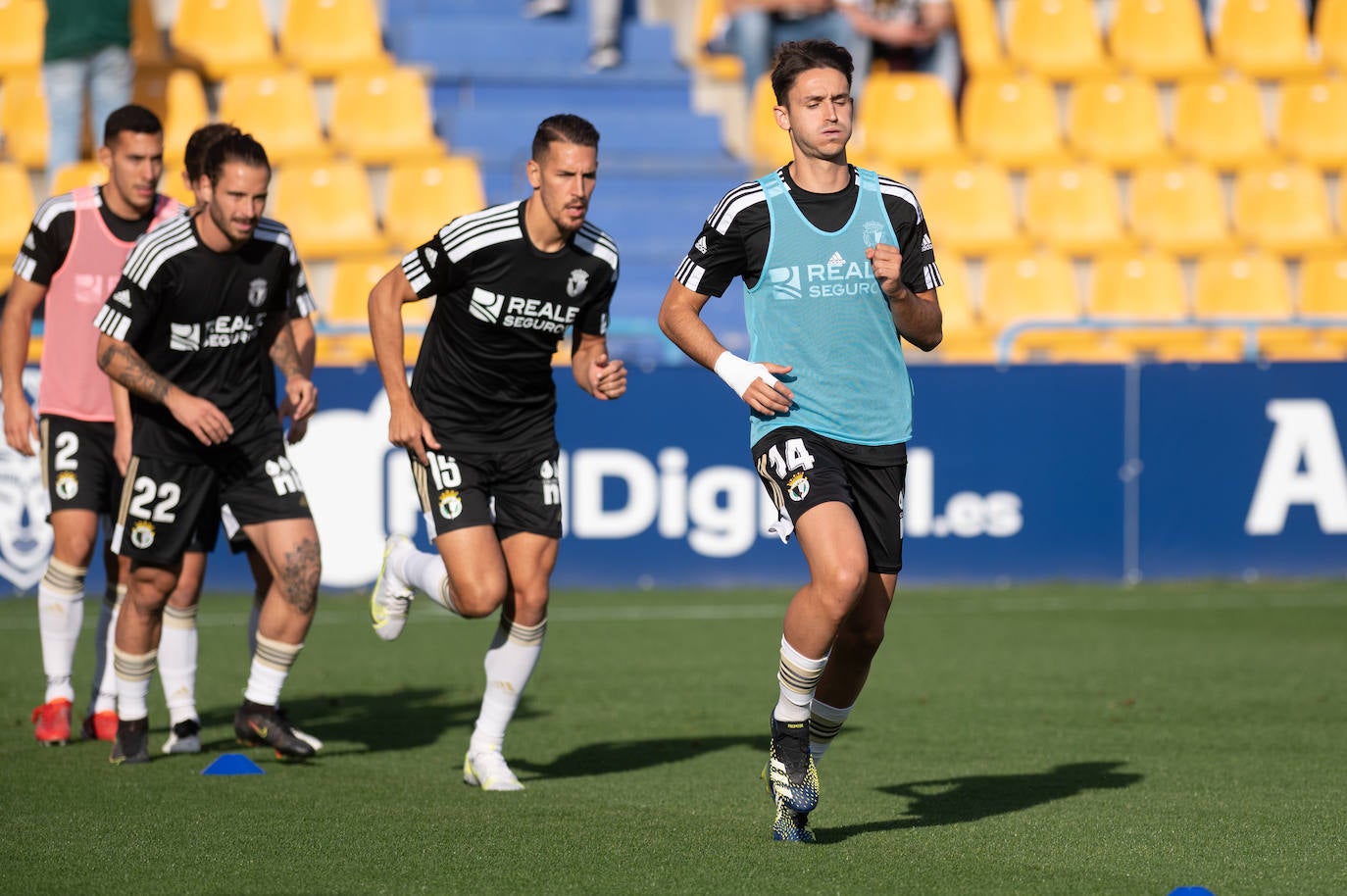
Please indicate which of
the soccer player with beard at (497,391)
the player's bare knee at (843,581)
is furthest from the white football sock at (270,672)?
the player's bare knee at (843,581)

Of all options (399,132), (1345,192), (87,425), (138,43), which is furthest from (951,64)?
(87,425)

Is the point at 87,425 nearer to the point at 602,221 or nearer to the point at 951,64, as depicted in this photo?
the point at 602,221

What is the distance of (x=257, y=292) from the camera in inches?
271

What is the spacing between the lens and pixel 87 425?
24.4 feet

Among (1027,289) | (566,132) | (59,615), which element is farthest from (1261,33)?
(59,615)

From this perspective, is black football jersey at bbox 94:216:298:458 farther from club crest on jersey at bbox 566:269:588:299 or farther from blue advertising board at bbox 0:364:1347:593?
blue advertising board at bbox 0:364:1347:593

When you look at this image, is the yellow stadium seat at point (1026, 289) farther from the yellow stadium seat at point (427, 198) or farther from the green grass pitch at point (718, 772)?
the yellow stadium seat at point (427, 198)

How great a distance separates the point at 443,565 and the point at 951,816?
203cm

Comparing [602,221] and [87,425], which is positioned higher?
[602,221]

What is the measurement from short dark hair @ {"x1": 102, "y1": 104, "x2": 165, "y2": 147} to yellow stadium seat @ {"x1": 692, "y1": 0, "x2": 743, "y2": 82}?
10128mm

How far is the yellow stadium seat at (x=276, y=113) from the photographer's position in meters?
15.2

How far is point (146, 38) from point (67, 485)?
9.33 m

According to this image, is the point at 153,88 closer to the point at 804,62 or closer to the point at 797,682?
the point at 804,62

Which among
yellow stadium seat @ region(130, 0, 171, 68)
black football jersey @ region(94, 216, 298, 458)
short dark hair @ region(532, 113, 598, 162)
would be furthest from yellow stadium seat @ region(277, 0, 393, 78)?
short dark hair @ region(532, 113, 598, 162)
